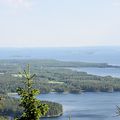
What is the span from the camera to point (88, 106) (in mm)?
85312

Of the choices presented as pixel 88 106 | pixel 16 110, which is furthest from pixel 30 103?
pixel 88 106

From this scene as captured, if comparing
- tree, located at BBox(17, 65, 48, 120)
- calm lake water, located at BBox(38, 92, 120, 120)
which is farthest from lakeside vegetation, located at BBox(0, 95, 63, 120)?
tree, located at BBox(17, 65, 48, 120)

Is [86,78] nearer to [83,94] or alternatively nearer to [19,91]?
A: [83,94]

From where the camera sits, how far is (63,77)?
14825 cm

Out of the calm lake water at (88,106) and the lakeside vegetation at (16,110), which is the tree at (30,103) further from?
the lakeside vegetation at (16,110)

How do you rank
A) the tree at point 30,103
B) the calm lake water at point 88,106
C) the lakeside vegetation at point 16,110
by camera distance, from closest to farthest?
1. the tree at point 30,103
2. the calm lake water at point 88,106
3. the lakeside vegetation at point 16,110

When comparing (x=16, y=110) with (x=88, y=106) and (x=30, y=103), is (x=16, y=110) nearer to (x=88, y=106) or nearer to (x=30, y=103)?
(x=88, y=106)

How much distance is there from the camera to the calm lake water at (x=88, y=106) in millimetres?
72625

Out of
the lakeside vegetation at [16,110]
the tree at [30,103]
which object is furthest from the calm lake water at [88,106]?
the tree at [30,103]

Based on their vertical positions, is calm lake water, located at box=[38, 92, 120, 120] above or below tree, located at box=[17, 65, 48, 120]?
below

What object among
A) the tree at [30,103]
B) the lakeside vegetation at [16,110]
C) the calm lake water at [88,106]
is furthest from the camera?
the lakeside vegetation at [16,110]

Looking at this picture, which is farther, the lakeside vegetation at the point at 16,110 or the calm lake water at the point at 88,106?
the lakeside vegetation at the point at 16,110

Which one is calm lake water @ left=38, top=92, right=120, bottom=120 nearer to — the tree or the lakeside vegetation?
the lakeside vegetation

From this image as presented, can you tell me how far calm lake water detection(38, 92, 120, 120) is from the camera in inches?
2859
